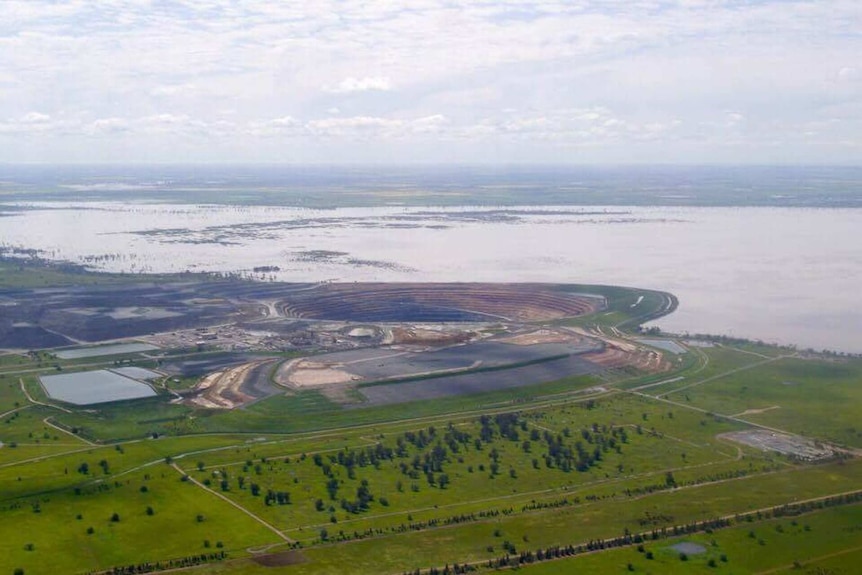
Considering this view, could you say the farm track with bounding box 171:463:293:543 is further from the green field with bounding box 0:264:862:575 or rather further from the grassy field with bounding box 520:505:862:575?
the grassy field with bounding box 520:505:862:575

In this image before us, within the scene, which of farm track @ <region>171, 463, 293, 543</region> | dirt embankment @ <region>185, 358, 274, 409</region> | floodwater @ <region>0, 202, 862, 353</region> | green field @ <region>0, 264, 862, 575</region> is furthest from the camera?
floodwater @ <region>0, 202, 862, 353</region>

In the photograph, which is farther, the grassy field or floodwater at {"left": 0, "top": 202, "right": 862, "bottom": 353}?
floodwater at {"left": 0, "top": 202, "right": 862, "bottom": 353}

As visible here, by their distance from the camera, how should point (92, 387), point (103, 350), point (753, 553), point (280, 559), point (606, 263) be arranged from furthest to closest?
point (606, 263)
point (103, 350)
point (92, 387)
point (753, 553)
point (280, 559)

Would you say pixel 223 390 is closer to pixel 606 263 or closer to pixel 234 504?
pixel 234 504

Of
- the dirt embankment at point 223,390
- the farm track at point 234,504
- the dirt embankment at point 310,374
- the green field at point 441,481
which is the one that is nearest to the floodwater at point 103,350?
the green field at point 441,481

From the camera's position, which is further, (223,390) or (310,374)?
(310,374)

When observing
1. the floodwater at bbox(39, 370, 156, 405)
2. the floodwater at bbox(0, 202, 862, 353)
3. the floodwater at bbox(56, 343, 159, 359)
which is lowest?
the floodwater at bbox(39, 370, 156, 405)

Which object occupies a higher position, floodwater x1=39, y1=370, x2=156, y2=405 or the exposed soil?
floodwater x1=39, y1=370, x2=156, y2=405

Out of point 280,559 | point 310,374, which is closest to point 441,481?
point 280,559

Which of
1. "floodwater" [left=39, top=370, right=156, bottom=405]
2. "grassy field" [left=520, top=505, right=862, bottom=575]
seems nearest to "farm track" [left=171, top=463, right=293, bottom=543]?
"grassy field" [left=520, top=505, right=862, bottom=575]

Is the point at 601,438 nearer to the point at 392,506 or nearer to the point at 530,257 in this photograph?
the point at 392,506

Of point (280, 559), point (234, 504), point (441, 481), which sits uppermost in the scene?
point (441, 481)

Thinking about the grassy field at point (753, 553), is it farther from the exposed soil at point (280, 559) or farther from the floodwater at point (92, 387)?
the floodwater at point (92, 387)
